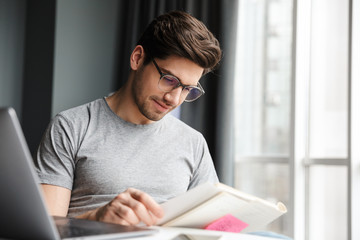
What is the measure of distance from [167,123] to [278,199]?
158cm

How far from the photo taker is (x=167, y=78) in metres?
1.55

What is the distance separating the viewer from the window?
2.64 m

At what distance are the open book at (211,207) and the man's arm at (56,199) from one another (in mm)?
442

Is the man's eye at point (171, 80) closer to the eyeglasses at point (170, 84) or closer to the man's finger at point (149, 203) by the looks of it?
the eyeglasses at point (170, 84)

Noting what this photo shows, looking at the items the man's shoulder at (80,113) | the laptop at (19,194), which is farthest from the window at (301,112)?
the laptop at (19,194)

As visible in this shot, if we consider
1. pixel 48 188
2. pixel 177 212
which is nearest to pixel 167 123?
pixel 48 188

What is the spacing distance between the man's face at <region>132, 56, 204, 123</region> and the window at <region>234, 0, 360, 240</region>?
1252 millimetres

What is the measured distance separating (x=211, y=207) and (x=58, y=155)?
0.63m

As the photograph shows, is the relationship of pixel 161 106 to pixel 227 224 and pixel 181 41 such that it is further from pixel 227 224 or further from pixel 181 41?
pixel 227 224

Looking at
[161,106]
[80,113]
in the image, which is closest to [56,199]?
[80,113]

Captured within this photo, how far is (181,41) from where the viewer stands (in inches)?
60.9

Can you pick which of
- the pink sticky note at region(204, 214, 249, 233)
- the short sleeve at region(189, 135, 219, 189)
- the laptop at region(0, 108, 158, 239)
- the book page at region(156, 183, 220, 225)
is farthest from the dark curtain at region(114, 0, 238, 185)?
the laptop at region(0, 108, 158, 239)

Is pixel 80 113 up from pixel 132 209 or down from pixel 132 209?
up

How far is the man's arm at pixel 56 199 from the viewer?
141cm
